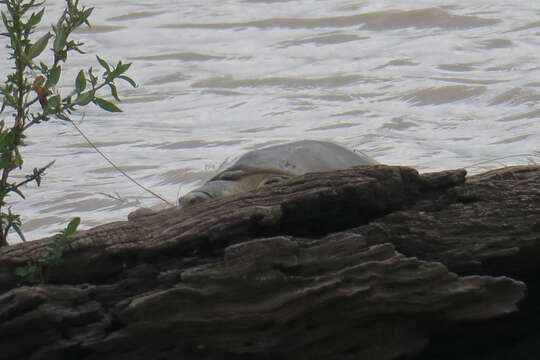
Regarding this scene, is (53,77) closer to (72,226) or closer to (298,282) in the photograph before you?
(72,226)

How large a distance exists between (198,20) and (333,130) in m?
3.46

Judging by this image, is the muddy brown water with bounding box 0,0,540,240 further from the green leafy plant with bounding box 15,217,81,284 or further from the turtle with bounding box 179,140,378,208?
the green leafy plant with bounding box 15,217,81,284

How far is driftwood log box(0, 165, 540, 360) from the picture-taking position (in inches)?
81.4

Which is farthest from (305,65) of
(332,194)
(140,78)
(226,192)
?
(332,194)

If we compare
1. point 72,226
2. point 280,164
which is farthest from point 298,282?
point 280,164

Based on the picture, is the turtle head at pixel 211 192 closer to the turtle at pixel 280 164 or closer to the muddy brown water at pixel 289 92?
the turtle at pixel 280 164

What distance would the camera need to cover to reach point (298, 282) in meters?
2.10

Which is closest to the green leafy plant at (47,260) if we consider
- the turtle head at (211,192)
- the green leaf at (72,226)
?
the green leaf at (72,226)

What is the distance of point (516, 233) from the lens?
2.31 meters

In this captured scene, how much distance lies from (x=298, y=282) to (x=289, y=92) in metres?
4.65

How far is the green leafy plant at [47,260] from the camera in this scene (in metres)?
2.16

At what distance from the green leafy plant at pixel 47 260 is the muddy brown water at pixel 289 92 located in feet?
6.77

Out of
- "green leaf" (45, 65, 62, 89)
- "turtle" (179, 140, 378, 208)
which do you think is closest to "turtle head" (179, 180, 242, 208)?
"turtle" (179, 140, 378, 208)

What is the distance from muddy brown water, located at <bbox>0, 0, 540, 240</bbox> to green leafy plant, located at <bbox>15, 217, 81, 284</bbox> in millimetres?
2062
